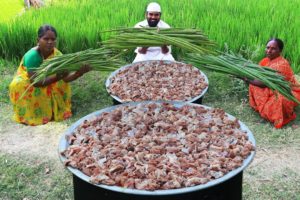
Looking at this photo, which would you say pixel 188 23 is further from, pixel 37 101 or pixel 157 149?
pixel 157 149

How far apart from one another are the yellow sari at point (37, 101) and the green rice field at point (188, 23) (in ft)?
3.50

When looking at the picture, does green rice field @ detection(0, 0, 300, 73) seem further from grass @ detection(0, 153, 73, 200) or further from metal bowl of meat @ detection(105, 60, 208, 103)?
grass @ detection(0, 153, 73, 200)

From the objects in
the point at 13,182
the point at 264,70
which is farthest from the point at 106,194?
the point at 264,70

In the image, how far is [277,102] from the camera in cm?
419

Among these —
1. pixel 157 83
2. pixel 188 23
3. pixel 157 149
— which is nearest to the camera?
pixel 157 149

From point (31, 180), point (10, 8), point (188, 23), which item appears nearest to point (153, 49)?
point (188, 23)

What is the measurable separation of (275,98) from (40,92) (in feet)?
7.58

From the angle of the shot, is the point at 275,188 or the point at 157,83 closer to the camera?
the point at 275,188

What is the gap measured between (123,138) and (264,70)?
4.87ft

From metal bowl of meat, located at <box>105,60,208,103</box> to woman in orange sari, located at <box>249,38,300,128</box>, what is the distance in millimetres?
714

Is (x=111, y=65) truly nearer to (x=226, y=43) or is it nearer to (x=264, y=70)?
(x=264, y=70)

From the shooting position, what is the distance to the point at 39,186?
3275 mm

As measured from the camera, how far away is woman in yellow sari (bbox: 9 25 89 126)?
13.1 feet

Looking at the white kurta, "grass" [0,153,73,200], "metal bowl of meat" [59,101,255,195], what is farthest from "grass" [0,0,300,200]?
"metal bowl of meat" [59,101,255,195]
